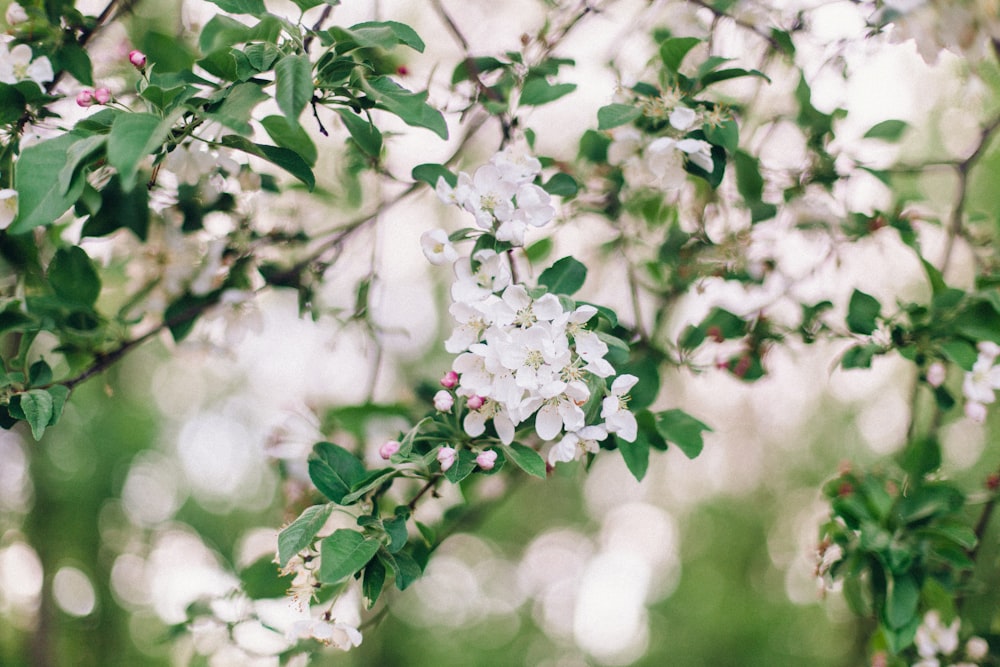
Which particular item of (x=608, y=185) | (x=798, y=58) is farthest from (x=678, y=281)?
(x=798, y=58)

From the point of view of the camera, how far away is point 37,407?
1.03 metres

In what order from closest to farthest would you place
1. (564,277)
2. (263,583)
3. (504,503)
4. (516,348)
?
(516,348) < (564,277) < (263,583) < (504,503)

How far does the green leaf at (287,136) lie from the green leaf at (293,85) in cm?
27

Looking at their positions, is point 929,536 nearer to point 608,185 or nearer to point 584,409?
point 584,409

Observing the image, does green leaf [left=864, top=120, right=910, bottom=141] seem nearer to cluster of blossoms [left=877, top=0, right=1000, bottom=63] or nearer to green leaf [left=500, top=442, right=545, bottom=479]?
cluster of blossoms [left=877, top=0, right=1000, bottom=63]

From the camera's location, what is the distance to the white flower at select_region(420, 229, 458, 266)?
1068 mm

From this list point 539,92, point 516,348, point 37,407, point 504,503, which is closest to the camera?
point 516,348

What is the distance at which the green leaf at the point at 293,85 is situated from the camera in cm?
83

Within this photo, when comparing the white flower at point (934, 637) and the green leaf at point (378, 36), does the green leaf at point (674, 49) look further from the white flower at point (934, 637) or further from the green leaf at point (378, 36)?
the white flower at point (934, 637)

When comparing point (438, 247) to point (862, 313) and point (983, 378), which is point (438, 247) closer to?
point (862, 313)

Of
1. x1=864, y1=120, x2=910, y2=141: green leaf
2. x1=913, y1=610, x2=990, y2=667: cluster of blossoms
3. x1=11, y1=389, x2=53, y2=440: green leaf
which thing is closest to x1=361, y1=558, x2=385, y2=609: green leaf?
x1=11, y1=389, x2=53, y2=440: green leaf

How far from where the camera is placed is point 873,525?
1.29m

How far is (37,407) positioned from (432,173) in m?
0.65

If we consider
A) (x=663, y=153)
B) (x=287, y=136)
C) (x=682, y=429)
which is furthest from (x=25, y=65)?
(x=682, y=429)
